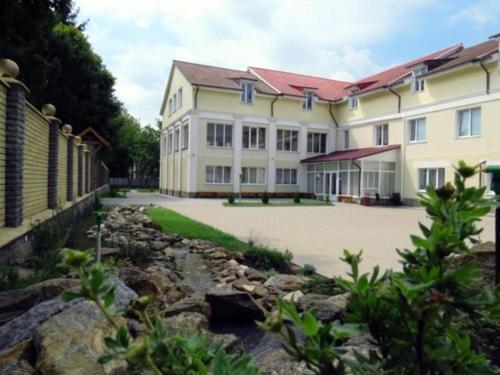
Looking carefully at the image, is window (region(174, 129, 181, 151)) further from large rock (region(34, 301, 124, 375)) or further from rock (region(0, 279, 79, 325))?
large rock (region(34, 301, 124, 375))

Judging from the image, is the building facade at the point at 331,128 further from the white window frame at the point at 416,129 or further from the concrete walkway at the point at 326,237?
the concrete walkway at the point at 326,237

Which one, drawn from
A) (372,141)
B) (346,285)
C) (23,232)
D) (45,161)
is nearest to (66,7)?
(45,161)

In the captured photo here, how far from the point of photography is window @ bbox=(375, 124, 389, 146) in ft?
97.3

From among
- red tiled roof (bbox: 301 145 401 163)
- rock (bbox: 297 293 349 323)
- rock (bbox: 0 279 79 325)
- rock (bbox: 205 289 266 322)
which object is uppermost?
red tiled roof (bbox: 301 145 401 163)

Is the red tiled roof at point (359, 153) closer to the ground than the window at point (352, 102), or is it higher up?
closer to the ground

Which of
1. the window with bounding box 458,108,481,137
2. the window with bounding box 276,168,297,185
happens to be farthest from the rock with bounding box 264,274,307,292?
the window with bounding box 276,168,297,185

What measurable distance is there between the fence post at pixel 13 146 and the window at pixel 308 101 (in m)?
29.2

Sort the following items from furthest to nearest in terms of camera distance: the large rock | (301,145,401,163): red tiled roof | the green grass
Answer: (301,145,401,163): red tiled roof < the green grass < the large rock

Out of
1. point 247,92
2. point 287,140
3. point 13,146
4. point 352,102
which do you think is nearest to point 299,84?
point 287,140

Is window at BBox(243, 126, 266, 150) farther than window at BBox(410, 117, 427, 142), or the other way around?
window at BBox(243, 126, 266, 150)

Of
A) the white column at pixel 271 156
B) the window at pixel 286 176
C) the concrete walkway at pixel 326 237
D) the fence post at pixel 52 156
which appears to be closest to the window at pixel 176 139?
the white column at pixel 271 156

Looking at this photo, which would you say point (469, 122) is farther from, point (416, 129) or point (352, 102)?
point (352, 102)

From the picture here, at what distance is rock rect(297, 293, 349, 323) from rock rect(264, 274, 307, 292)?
0.69 meters

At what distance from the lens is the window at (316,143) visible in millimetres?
35219
